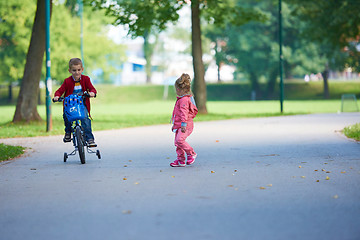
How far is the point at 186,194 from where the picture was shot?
286 inches

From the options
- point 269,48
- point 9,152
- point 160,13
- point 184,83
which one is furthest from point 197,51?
point 269,48

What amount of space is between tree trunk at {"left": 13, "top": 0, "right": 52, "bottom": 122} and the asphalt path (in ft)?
32.2

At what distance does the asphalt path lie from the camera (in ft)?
17.9

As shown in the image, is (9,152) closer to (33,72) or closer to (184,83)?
(184,83)

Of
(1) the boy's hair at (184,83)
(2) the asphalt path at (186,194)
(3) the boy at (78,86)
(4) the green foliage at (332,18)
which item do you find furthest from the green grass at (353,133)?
(4) the green foliage at (332,18)

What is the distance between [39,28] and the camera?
22750mm

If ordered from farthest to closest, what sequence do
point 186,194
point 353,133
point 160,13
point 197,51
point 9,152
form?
point 197,51 → point 160,13 → point 353,133 → point 9,152 → point 186,194

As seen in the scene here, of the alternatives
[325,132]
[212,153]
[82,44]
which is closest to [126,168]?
[212,153]

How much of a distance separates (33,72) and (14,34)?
3172cm

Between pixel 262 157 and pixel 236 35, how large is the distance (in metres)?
51.8

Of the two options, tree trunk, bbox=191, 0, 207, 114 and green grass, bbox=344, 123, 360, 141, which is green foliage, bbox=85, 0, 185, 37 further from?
green grass, bbox=344, 123, 360, 141

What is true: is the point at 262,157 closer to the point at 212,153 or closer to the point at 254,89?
the point at 212,153

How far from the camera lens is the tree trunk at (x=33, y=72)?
22.7 metres

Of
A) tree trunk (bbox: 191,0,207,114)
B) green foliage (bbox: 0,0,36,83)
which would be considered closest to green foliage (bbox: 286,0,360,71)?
tree trunk (bbox: 191,0,207,114)
